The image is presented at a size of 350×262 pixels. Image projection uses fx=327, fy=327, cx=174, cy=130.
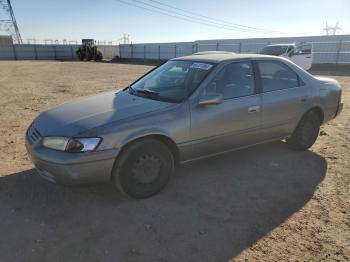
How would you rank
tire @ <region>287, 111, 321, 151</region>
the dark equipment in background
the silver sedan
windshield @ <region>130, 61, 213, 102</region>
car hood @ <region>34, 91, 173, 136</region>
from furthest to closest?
the dark equipment in background
tire @ <region>287, 111, 321, 151</region>
windshield @ <region>130, 61, 213, 102</region>
car hood @ <region>34, 91, 173, 136</region>
the silver sedan

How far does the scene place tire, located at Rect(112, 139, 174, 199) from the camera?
138 inches

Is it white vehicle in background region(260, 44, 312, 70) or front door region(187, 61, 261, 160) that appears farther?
white vehicle in background region(260, 44, 312, 70)

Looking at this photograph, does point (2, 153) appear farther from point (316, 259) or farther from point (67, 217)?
point (316, 259)

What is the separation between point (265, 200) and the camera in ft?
12.5

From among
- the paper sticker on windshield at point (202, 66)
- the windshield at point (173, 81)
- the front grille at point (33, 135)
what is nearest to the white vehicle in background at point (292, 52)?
the windshield at point (173, 81)

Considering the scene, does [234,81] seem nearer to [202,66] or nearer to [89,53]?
[202,66]

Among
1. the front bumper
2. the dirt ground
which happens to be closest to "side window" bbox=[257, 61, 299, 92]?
the dirt ground

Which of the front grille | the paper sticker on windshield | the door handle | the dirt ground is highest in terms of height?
the paper sticker on windshield

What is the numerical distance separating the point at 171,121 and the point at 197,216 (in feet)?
3.50

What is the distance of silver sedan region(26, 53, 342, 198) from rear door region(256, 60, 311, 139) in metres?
0.01

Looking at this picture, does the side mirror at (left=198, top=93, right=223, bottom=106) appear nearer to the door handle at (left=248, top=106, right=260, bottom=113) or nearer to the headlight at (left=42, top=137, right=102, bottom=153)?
the door handle at (left=248, top=106, right=260, bottom=113)

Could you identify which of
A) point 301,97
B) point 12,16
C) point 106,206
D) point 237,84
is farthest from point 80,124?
point 12,16

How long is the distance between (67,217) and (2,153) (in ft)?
8.16

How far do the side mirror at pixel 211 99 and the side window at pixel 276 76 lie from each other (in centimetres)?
98
